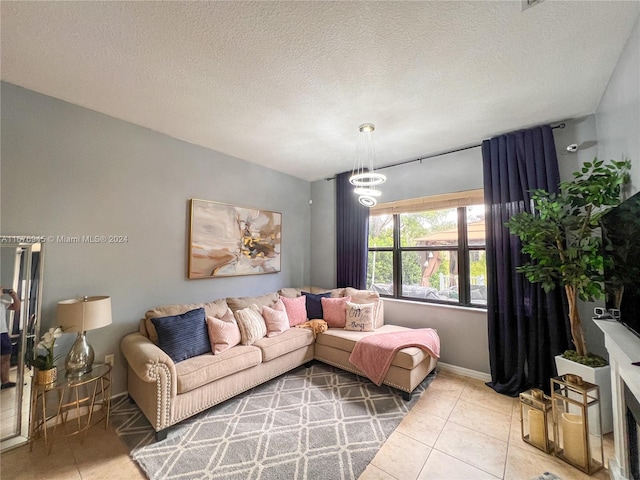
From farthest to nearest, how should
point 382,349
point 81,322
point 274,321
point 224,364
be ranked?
1. point 274,321
2. point 382,349
3. point 224,364
4. point 81,322

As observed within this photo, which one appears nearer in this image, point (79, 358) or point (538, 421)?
point (538, 421)

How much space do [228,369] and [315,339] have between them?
1211 millimetres

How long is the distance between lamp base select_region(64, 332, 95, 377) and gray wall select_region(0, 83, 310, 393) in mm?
243

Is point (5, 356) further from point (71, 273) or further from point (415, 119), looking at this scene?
point (415, 119)

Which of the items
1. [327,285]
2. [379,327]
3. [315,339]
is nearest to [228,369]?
[315,339]

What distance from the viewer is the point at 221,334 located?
102 inches

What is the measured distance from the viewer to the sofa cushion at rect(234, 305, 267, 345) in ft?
9.20

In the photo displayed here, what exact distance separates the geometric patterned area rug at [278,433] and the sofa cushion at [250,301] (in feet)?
3.01

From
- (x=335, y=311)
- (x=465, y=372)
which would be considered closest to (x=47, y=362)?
(x=335, y=311)

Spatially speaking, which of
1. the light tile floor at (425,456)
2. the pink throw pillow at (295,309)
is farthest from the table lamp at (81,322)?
the pink throw pillow at (295,309)

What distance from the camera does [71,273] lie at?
235 centimetres

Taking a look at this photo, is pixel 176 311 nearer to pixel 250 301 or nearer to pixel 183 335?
pixel 183 335

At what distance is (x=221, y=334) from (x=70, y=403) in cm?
114

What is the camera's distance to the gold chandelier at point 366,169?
8.13 feet
